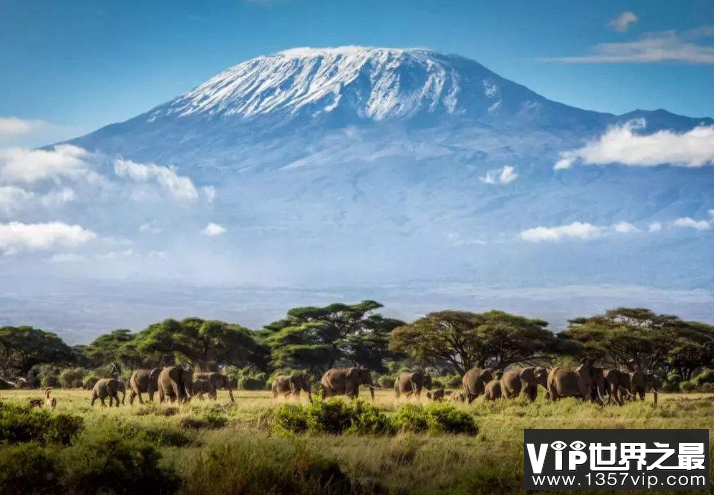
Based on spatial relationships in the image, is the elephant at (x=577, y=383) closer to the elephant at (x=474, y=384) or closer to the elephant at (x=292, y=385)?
the elephant at (x=474, y=384)

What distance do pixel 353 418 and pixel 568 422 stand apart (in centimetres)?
557

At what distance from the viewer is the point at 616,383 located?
29656mm

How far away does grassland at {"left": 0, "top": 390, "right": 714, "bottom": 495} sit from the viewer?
12.9 meters

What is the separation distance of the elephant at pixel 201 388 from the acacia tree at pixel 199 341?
61.7 feet

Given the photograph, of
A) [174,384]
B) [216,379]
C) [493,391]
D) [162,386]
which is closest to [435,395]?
[493,391]

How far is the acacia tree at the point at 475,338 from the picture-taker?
45.2 m

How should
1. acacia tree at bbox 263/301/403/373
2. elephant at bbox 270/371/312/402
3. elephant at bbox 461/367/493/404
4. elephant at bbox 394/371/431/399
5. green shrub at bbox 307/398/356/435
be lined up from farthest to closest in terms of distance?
acacia tree at bbox 263/301/403/373 → elephant at bbox 394/371/431/399 → elephant at bbox 270/371/312/402 → elephant at bbox 461/367/493/404 → green shrub at bbox 307/398/356/435

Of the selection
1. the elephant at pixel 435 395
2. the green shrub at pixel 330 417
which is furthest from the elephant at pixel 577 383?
the green shrub at pixel 330 417

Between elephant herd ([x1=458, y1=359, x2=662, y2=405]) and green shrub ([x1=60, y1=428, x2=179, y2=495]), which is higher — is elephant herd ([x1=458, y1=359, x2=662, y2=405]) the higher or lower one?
the higher one

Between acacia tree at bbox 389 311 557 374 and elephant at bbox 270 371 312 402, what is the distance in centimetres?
1414

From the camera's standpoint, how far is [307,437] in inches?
698

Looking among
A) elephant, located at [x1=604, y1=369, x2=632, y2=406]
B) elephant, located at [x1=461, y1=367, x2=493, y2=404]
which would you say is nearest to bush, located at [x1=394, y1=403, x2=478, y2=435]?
elephant, located at [x1=604, y1=369, x2=632, y2=406]

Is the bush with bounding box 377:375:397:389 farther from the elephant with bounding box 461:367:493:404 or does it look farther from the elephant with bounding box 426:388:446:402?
the elephant with bounding box 461:367:493:404

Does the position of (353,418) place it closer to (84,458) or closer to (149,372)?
(84,458)
